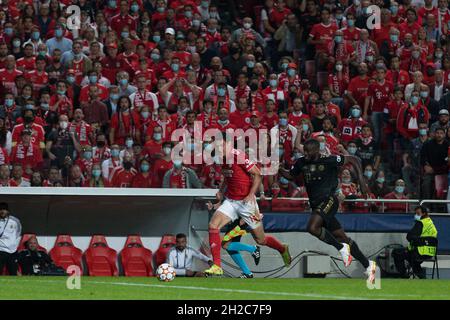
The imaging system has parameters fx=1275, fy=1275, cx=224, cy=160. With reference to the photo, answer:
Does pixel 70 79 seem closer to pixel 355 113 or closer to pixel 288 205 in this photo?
pixel 288 205

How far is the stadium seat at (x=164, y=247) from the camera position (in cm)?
2358

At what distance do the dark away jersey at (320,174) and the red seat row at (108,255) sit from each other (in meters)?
5.90

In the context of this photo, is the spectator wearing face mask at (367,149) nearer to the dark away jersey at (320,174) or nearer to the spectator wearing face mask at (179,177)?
the spectator wearing face mask at (179,177)

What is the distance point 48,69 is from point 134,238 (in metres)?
4.51

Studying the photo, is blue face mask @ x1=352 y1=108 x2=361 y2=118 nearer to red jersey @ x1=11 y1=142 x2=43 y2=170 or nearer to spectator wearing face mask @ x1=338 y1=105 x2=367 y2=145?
spectator wearing face mask @ x1=338 y1=105 x2=367 y2=145

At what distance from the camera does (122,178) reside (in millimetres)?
23172

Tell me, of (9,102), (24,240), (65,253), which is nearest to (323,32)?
(9,102)

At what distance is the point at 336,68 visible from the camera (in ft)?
89.6

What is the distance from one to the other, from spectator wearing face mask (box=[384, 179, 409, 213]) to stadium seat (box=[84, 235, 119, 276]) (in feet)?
17.1

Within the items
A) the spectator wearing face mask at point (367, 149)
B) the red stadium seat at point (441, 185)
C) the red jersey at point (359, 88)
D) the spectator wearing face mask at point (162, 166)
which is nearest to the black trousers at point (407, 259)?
the red stadium seat at point (441, 185)

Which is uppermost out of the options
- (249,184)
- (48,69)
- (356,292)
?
(48,69)

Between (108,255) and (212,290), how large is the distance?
334 inches
